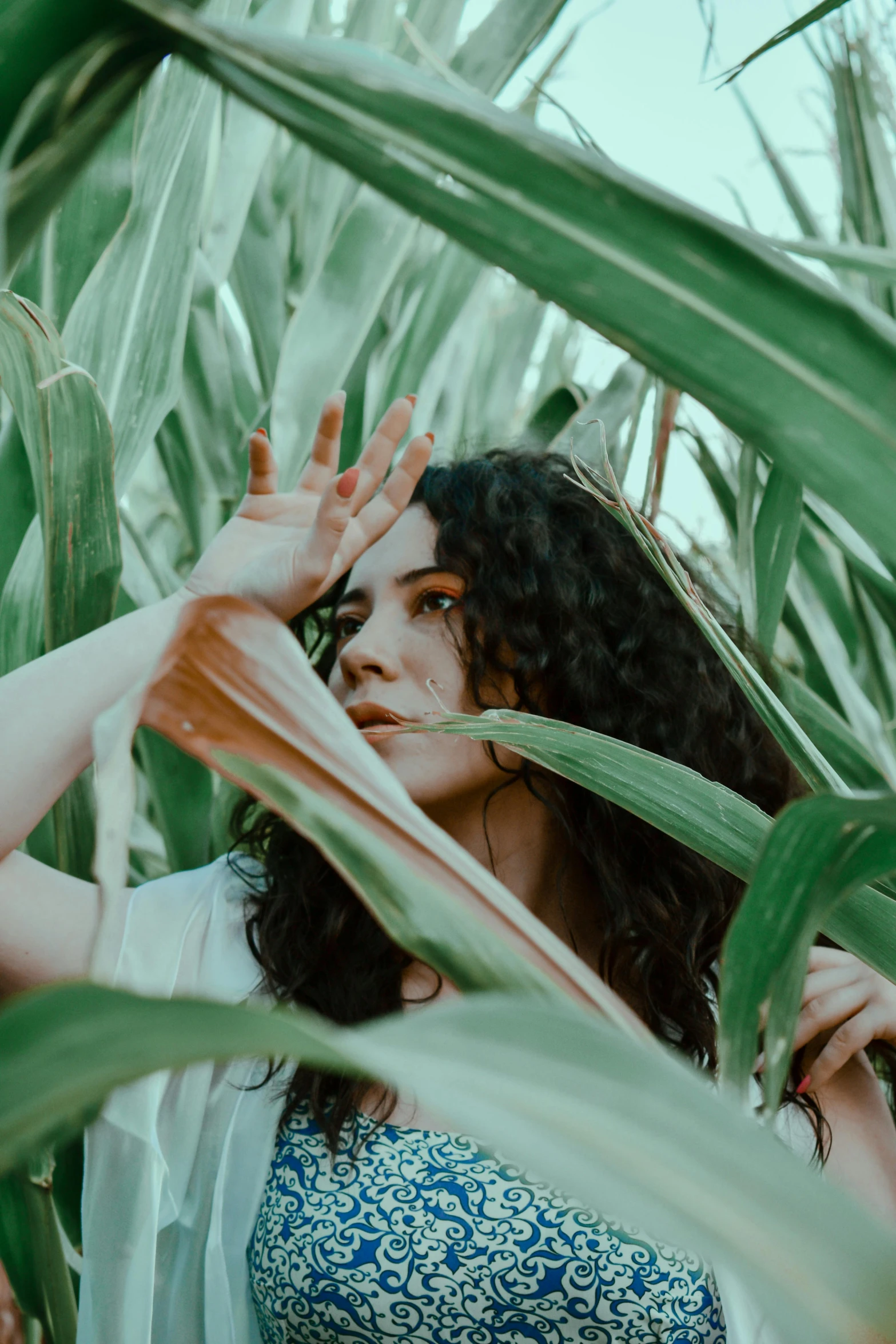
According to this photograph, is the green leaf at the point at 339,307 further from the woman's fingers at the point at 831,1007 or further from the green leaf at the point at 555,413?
the woman's fingers at the point at 831,1007

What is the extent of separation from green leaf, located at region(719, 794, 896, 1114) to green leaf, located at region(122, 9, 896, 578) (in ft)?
0.14

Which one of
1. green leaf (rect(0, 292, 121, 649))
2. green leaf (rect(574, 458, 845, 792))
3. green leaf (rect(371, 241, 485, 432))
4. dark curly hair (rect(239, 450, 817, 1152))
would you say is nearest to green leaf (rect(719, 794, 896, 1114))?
green leaf (rect(574, 458, 845, 792))

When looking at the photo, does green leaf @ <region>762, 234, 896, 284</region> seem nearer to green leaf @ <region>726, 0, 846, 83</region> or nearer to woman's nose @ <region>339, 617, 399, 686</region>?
green leaf @ <region>726, 0, 846, 83</region>

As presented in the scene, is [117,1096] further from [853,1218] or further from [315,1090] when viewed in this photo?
[853,1218]

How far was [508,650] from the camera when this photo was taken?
2.37 ft

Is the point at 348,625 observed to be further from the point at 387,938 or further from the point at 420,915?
the point at 420,915

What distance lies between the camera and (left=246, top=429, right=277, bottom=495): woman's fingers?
1.46 feet

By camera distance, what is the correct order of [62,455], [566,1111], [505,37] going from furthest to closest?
[505,37] → [62,455] → [566,1111]

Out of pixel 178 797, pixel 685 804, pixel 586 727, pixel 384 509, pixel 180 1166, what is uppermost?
pixel 685 804

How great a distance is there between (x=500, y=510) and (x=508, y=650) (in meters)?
0.12

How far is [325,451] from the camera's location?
0.46 meters

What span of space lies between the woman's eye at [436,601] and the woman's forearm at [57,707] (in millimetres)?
286

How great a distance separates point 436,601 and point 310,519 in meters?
0.22

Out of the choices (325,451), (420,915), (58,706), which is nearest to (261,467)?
(325,451)
